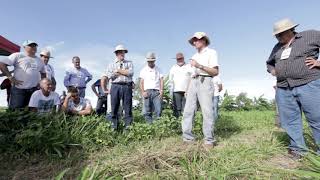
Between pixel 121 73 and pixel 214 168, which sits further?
pixel 121 73

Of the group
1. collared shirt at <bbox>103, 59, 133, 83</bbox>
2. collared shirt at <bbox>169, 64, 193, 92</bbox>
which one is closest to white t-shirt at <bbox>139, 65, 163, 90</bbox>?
collared shirt at <bbox>169, 64, 193, 92</bbox>

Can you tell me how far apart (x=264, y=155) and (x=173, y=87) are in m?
4.12

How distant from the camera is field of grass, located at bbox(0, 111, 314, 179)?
3969mm

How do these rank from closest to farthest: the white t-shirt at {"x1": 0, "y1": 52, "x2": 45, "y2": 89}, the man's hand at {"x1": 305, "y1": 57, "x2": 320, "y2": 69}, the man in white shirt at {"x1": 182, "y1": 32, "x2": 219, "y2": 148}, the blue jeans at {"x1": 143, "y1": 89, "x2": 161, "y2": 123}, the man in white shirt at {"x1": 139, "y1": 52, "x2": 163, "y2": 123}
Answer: the man's hand at {"x1": 305, "y1": 57, "x2": 320, "y2": 69}, the man in white shirt at {"x1": 182, "y1": 32, "x2": 219, "y2": 148}, the white t-shirt at {"x1": 0, "y1": 52, "x2": 45, "y2": 89}, the blue jeans at {"x1": 143, "y1": 89, "x2": 161, "y2": 123}, the man in white shirt at {"x1": 139, "y1": 52, "x2": 163, "y2": 123}

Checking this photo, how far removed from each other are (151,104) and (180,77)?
897mm

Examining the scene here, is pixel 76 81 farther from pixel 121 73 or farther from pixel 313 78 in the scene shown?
pixel 313 78

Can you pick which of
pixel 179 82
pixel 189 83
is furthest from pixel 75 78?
pixel 189 83

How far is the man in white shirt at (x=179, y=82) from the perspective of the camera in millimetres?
8648

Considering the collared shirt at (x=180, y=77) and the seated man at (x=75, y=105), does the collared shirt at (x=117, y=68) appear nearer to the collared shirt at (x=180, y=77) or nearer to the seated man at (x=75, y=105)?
the seated man at (x=75, y=105)

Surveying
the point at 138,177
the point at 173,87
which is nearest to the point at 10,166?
the point at 138,177

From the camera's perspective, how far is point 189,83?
634cm

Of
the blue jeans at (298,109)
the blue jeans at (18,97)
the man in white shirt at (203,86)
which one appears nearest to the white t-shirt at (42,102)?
the blue jeans at (18,97)

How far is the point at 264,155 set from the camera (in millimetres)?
4930

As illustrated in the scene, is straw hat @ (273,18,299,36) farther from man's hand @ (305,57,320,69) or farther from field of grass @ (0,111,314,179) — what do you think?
field of grass @ (0,111,314,179)
